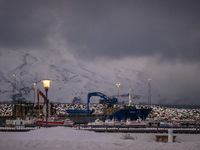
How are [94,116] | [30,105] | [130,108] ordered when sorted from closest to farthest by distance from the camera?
[130,108] → [30,105] → [94,116]

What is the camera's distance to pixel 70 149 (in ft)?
43.0

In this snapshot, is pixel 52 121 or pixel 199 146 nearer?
pixel 199 146

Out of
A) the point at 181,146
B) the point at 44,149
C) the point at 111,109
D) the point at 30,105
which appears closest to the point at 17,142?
the point at 44,149

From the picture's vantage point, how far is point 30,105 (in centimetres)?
9462

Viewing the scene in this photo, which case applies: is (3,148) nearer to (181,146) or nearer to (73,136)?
(73,136)

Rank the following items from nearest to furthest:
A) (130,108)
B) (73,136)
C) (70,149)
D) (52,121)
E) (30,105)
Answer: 1. (70,149)
2. (73,136)
3. (52,121)
4. (130,108)
5. (30,105)

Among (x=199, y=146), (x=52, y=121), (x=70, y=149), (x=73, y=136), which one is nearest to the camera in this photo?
(x=70, y=149)

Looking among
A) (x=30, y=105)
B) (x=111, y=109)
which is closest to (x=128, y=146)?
(x=111, y=109)

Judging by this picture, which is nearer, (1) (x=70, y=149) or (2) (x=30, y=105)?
(1) (x=70, y=149)

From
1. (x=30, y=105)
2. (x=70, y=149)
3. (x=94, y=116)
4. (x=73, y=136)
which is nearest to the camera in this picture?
(x=70, y=149)

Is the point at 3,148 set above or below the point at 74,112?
above

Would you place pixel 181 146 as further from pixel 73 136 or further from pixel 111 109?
pixel 111 109

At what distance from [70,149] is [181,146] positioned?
6.79m

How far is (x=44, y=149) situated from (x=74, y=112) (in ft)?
319
